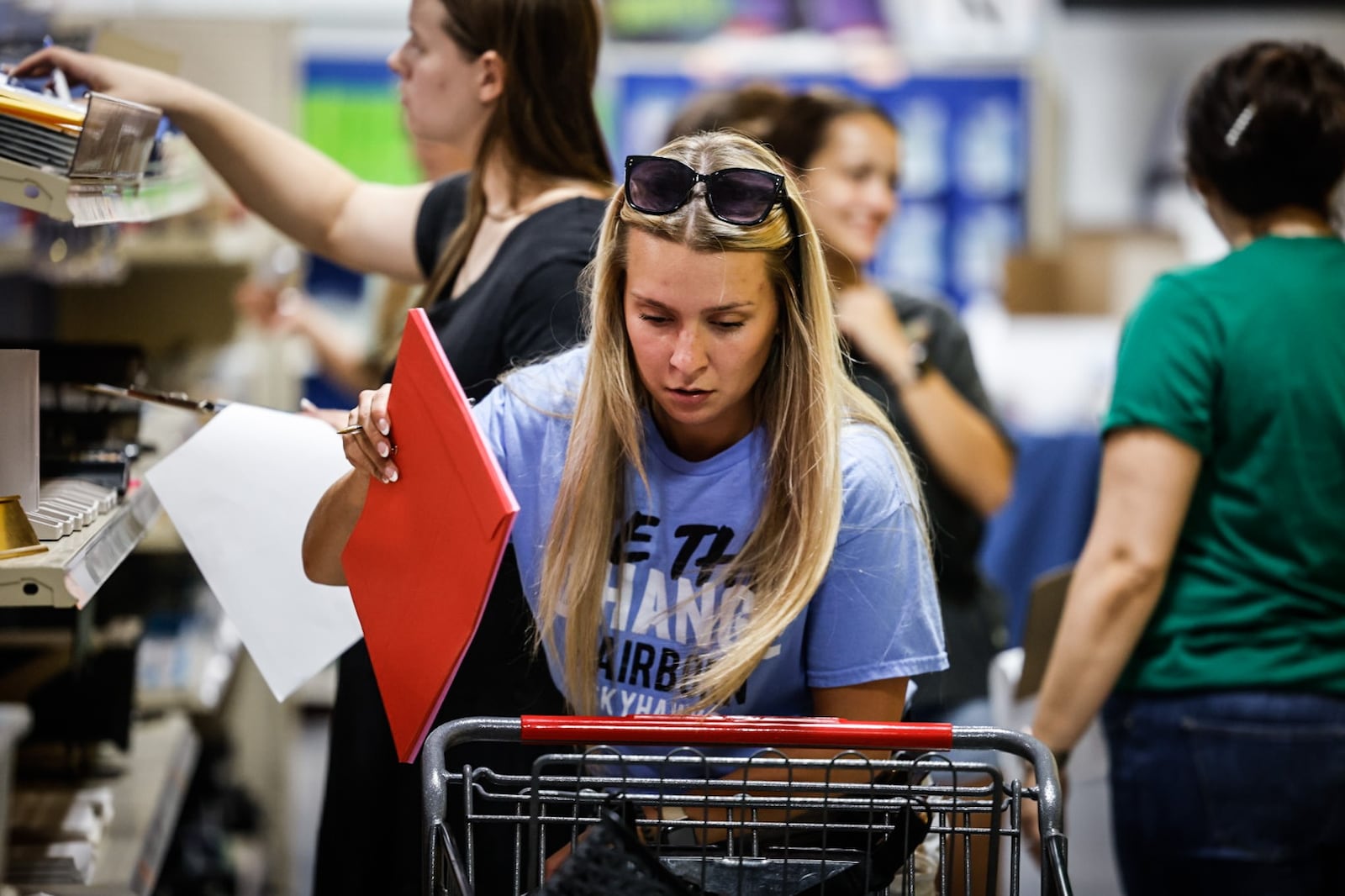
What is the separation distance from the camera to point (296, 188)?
219cm

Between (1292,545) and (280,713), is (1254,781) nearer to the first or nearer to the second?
(1292,545)

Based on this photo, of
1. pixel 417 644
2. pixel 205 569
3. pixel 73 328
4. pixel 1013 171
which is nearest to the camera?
pixel 417 644

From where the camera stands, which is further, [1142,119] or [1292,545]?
[1142,119]

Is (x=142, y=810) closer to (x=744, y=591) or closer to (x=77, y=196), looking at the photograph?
(x=77, y=196)

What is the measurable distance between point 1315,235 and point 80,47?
5.72 ft

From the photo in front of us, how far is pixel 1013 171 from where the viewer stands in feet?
20.6

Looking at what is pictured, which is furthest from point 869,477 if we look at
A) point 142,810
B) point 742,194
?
point 142,810

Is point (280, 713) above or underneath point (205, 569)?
underneath

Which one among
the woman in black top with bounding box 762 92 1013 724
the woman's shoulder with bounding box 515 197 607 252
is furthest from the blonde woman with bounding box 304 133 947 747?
the woman in black top with bounding box 762 92 1013 724

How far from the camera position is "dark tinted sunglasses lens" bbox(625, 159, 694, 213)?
1.45 metres

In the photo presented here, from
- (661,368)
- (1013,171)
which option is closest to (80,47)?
(661,368)

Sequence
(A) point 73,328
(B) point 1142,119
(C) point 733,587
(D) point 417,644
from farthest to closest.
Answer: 1. (B) point 1142,119
2. (A) point 73,328
3. (C) point 733,587
4. (D) point 417,644

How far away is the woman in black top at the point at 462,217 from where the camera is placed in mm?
1873

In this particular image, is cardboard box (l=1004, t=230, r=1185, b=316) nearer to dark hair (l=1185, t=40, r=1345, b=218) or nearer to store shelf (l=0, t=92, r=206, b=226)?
dark hair (l=1185, t=40, r=1345, b=218)
